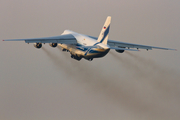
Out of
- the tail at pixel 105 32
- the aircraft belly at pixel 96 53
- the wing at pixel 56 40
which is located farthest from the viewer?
the wing at pixel 56 40

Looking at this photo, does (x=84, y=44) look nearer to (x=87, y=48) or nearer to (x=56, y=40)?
(x=87, y=48)

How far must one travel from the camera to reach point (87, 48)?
30.9m

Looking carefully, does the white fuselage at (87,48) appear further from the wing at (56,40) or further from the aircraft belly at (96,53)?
the wing at (56,40)

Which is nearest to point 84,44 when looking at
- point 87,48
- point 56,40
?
point 87,48

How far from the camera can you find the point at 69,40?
33.0m

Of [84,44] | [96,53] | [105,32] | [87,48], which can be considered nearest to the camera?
[96,53]

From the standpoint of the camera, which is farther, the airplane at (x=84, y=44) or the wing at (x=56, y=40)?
the wing at (x=56, y=40)

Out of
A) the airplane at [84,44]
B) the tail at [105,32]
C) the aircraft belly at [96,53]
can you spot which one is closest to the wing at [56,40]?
the airplane at [84,44]

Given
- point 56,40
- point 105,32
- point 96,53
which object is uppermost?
point 105,32

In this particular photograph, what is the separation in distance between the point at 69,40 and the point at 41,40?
2711 millimetres

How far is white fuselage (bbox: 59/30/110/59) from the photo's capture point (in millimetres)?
29453

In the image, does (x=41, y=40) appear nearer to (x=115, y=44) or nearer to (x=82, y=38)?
(x=82, y=38)

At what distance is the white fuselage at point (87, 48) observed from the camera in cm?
2945

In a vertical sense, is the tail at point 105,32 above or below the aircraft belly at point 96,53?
above
